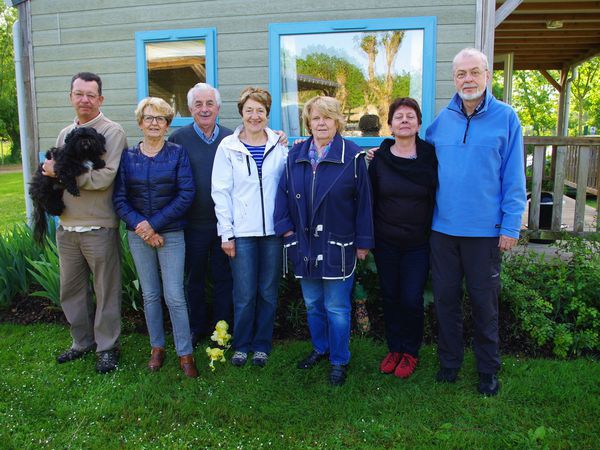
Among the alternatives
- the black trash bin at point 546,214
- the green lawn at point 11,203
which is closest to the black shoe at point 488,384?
the black trash bin at point 546,214

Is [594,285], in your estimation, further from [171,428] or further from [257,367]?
[171,428]

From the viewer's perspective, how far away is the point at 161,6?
5770mm

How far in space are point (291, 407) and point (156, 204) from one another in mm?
1522

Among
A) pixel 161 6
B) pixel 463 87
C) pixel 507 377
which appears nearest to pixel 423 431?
pixel 507 377

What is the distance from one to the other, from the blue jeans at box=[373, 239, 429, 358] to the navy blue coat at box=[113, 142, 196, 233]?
1299 mm

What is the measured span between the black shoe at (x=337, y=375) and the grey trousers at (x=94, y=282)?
5.06 feet

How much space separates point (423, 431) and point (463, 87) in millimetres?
1953

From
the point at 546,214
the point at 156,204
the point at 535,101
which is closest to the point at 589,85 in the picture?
the point at 535,101

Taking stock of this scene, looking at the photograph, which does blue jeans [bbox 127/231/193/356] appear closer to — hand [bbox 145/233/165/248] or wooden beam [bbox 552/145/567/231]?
hand [bbox 145/233/165/248]

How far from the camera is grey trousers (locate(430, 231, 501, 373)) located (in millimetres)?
3084

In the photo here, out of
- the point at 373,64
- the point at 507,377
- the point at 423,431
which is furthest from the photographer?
the point at 373,64

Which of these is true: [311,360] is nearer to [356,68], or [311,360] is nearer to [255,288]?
[255,288]

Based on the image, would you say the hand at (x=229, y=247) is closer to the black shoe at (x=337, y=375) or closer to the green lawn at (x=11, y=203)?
the black shoe at (x=337, y=375)

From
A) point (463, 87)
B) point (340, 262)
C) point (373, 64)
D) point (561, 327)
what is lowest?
point (561, 327)
